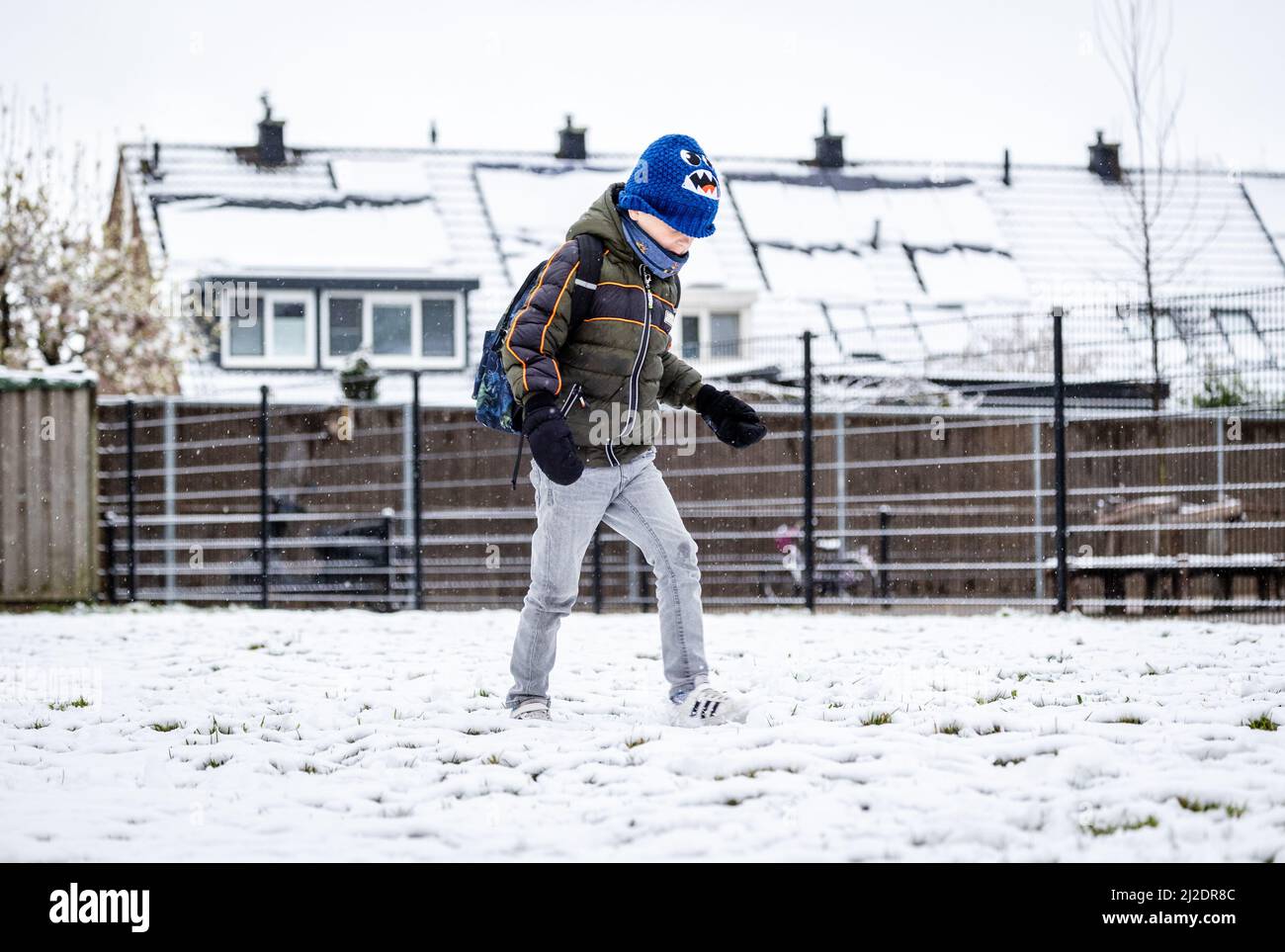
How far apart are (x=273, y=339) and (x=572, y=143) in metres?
7.72

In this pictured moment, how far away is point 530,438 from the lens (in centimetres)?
450

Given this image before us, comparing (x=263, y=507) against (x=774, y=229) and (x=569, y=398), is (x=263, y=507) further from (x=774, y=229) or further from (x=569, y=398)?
(x=774, y=229)

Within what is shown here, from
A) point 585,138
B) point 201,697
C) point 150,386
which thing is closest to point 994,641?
point 201,697

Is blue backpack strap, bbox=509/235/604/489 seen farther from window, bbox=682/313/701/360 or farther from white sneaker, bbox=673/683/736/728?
window, bbox=682/313/701/360

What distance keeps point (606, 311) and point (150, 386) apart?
17.7 metres

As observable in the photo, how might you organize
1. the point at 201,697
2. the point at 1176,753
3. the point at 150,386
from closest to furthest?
the point at 1176,753 → the point at 201,697 → the point at 150,386

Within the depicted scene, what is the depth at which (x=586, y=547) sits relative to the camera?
193 inches

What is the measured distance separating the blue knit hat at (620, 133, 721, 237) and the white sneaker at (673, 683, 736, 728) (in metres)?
1.53

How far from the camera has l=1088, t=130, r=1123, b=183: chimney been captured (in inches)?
1153

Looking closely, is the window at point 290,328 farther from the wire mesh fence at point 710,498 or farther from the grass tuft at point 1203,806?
the grass tuft at point 1203,806

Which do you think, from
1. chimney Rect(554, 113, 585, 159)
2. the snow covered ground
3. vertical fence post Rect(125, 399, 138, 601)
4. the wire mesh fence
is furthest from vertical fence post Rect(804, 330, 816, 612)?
chimney Rect(554, 113, 585, 159)
